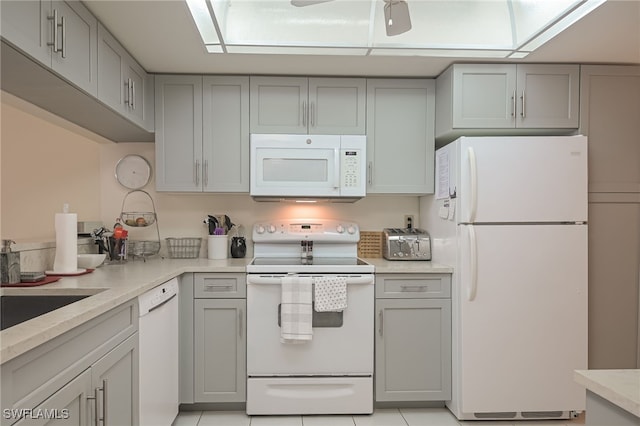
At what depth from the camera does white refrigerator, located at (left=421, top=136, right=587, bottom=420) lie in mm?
2525

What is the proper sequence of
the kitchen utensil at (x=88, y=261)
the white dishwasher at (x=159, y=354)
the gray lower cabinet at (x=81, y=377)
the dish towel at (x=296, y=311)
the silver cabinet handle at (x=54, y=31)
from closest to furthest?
the gray lower cabinet at (x=81, y=377), the silver cabinet handle at (x=54, y=31), the white dishwasher at (x=159, y=354), the kitchen utensil at (x=88, y=261), the dish towel at (x=296, y=311)

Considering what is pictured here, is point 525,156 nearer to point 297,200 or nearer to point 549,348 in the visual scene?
point 549,348

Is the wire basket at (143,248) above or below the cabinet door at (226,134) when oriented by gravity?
below

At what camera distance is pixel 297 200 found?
313 centimetres

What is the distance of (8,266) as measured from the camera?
1.81 meters

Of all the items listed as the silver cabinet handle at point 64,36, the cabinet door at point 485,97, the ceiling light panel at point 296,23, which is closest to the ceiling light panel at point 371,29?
the ceiling light panel at point 296,23

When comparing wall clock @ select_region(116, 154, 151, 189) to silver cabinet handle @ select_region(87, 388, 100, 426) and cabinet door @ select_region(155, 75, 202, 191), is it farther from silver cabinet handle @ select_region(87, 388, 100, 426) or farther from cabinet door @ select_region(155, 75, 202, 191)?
silver cabinet handle @ select_region(87, 388, 100, 426)

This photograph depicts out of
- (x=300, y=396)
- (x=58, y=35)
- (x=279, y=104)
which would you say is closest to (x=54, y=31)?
(x=58, y=35)

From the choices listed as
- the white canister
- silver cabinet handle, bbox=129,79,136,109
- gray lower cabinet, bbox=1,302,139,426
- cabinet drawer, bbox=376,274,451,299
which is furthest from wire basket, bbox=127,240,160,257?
cabinet drawer, bbox=376,274,451,299

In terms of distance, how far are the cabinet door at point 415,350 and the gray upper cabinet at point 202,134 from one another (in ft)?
4.50

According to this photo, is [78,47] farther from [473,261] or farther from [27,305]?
[473,261]

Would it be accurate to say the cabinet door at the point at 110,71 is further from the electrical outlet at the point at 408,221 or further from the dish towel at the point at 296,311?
the electrical outlet at the point at 408,221

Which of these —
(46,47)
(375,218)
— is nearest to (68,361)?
(46,47)

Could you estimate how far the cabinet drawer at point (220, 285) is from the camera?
263cm
